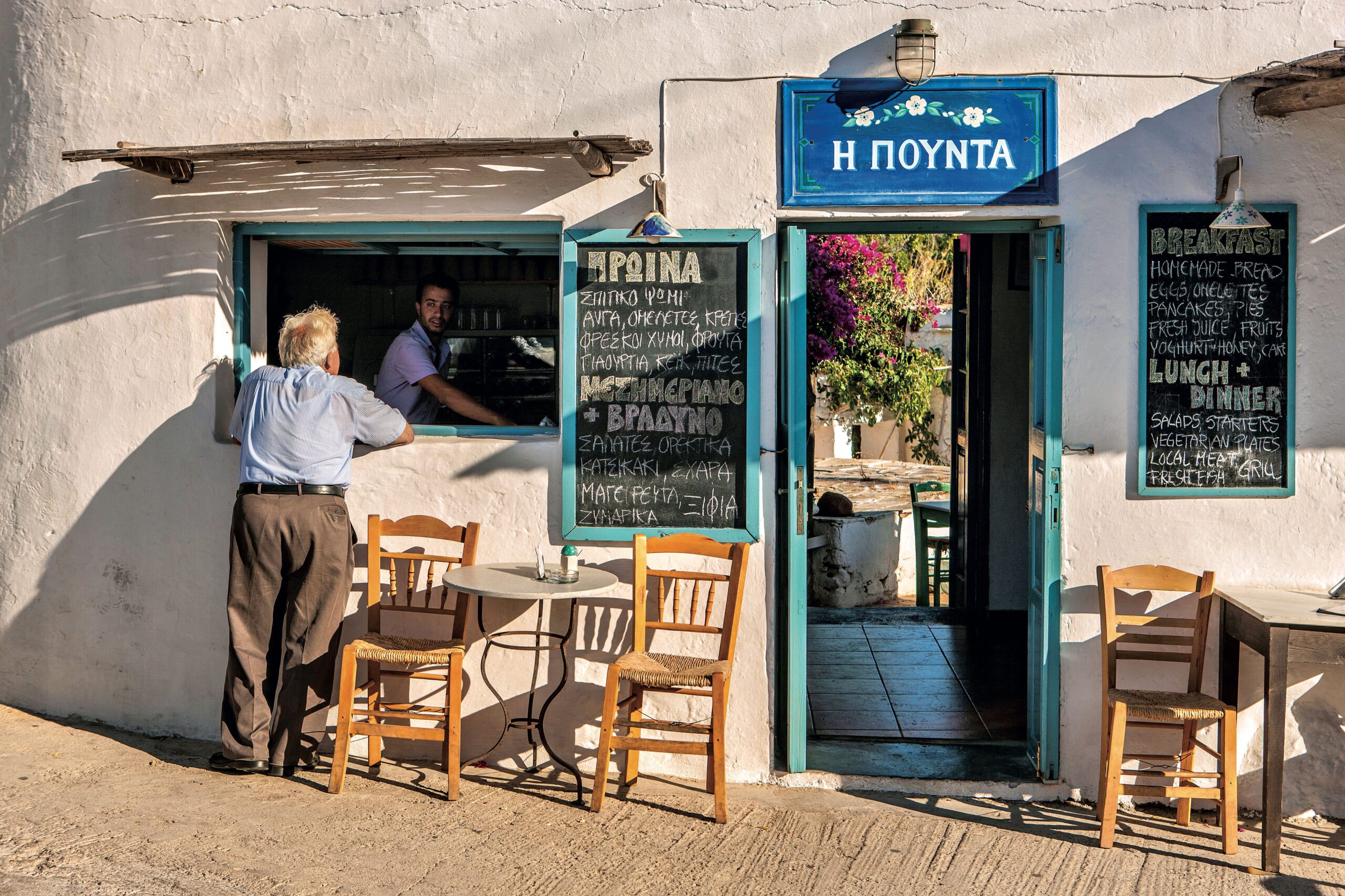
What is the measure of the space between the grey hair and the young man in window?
0.59m

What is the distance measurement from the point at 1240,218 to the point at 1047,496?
4.25ft

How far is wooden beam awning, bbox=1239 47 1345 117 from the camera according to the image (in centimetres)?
432

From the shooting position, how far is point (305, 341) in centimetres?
Answer: 493

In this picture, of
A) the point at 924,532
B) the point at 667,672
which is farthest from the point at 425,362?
the point at 924,532

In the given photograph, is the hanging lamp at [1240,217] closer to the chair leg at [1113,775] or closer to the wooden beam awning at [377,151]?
the chair leg at [1113,775]

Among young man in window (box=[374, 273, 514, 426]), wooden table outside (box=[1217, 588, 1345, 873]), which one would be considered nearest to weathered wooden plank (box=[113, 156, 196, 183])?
young man in window (box=[374, 273, 514, 426])

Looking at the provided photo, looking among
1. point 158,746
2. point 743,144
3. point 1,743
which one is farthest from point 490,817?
point 743,144

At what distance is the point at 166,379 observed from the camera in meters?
5.21

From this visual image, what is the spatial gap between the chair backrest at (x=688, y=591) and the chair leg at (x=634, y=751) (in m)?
0.21

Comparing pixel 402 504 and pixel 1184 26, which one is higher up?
pixel 1184 26

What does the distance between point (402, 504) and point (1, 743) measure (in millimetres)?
1995

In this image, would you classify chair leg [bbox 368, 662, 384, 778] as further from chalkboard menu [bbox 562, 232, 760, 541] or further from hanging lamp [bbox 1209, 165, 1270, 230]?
hanging lamp [bbox 1209, 165, 1270, 230]

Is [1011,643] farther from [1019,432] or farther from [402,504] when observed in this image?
[402,504]

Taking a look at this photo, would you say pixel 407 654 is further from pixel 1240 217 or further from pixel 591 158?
pixel 1240 217
